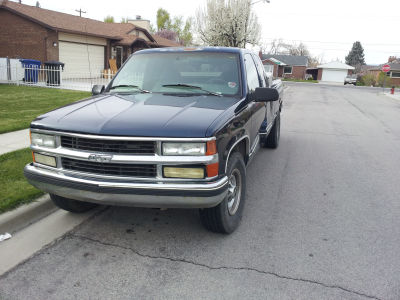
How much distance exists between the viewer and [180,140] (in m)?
3.00

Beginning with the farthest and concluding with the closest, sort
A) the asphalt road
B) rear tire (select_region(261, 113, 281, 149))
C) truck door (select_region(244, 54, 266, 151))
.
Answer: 1. rear tire (select_region(261, 113, 281, 149))
2. truck door (select_region(244, 54, 266, 151))
3. the asphalt road

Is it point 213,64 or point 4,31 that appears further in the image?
point 4,31

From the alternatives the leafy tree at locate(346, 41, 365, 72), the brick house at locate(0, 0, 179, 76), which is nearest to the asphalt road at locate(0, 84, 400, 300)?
the brick house at locate(0, 0, 179, 76)

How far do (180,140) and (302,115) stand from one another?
38.1ft

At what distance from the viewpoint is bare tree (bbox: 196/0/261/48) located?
39188 mm

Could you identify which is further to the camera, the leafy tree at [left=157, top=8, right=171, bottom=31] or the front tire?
the leafy tree at [left=157, top=8, right=171, bottom=31]

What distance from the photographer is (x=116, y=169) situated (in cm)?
316

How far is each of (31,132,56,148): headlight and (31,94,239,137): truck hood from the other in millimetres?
88

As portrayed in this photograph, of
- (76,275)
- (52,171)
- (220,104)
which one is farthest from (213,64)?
(76,275)

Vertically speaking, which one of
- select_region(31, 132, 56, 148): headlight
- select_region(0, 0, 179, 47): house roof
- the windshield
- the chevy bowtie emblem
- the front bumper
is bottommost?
the front bumper

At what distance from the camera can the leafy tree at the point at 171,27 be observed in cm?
6328

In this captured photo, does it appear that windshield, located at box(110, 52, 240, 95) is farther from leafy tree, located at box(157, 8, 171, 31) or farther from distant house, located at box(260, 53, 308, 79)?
distant house, located at box(260, 53, 308, 79)

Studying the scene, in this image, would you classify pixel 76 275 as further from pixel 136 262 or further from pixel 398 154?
pixel 398 154

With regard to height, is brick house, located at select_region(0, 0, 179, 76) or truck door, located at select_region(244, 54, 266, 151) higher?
brick house, located at select_region(0, 0, 179, 76)
